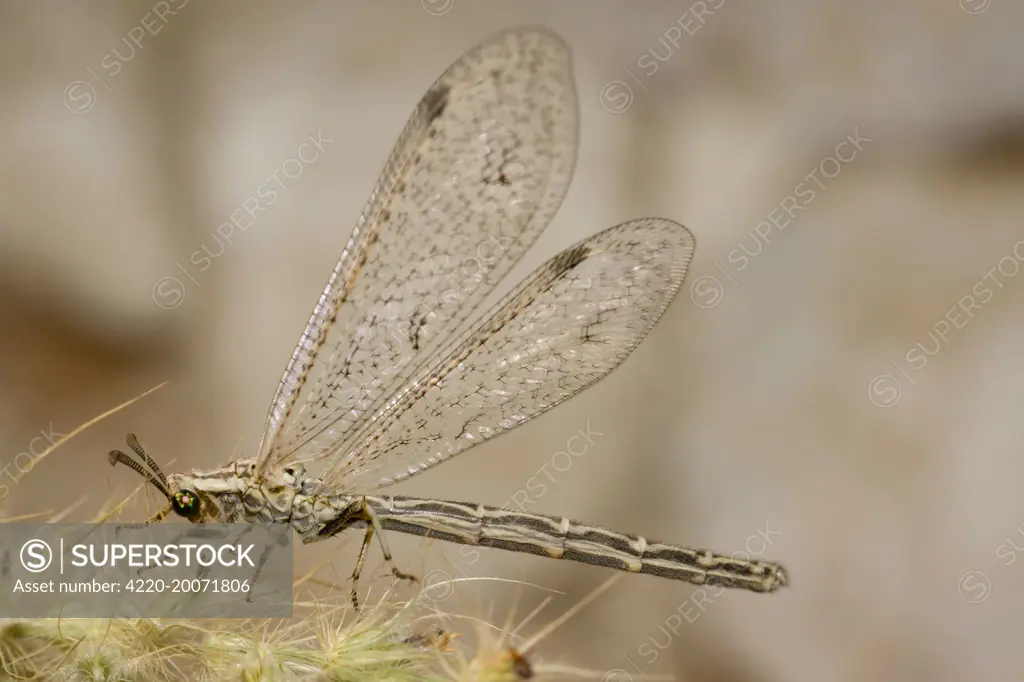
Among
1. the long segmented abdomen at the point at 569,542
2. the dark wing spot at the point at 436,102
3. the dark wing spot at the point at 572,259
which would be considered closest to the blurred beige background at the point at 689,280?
the long segmented abdomen at the point at 569,542

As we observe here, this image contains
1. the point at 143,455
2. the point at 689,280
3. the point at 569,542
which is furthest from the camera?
the point at 689,280

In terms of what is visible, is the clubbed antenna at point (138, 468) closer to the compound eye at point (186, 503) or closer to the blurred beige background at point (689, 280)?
the compound eye at point (186, 503)

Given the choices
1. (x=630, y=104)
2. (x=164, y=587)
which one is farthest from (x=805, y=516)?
(x=164, y=587)

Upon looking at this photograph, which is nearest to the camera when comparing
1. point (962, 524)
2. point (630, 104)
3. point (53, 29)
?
point (962, 524)

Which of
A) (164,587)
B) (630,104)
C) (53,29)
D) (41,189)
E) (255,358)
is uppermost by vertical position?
(53,29)

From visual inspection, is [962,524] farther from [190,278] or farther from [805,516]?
[190,278]

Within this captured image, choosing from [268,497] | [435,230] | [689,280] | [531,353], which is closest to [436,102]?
[435,230]

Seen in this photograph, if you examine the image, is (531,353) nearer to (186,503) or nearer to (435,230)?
(435,230)
